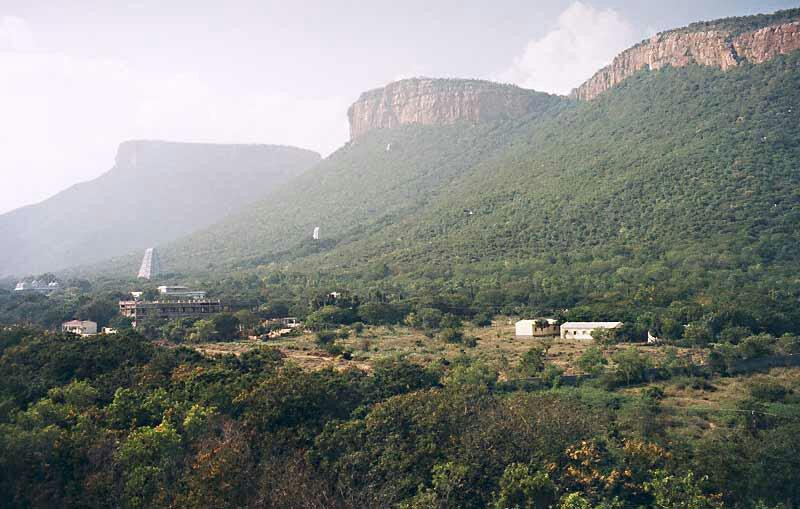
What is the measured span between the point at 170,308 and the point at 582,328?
3331cm

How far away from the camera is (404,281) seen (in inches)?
2992

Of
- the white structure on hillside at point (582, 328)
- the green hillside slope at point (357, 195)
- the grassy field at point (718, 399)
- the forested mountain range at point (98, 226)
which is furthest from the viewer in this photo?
the forested mountain range at point (98, 226)

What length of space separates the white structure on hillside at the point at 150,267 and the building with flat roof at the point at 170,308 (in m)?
41.4

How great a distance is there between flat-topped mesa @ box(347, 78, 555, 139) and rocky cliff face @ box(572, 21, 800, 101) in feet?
68.9

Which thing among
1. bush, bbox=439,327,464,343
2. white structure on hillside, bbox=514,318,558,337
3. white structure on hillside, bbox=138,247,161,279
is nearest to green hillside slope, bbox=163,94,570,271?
white structure on hillside, bbox=138,247,161,279

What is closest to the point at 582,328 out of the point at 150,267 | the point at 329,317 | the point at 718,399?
the point at 718,399

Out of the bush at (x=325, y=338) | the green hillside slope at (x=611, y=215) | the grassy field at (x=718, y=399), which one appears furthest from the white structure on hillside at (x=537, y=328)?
the grassy field at (x=718, y=399)

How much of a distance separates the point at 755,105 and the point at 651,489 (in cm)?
6639

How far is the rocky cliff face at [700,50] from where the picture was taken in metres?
88.3

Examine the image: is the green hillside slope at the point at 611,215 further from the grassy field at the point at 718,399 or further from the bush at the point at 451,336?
the grassy field at the point at 718,399

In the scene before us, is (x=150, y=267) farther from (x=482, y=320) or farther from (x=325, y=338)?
(x=325, y=338)

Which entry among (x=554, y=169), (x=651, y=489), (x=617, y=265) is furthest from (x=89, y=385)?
(x=554, y=169)

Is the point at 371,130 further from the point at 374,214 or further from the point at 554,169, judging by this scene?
the point at 554,169

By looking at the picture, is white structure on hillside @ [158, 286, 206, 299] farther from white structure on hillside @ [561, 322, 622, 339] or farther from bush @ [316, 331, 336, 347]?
white structure on hillside @ [561, 322, 622, 339]
